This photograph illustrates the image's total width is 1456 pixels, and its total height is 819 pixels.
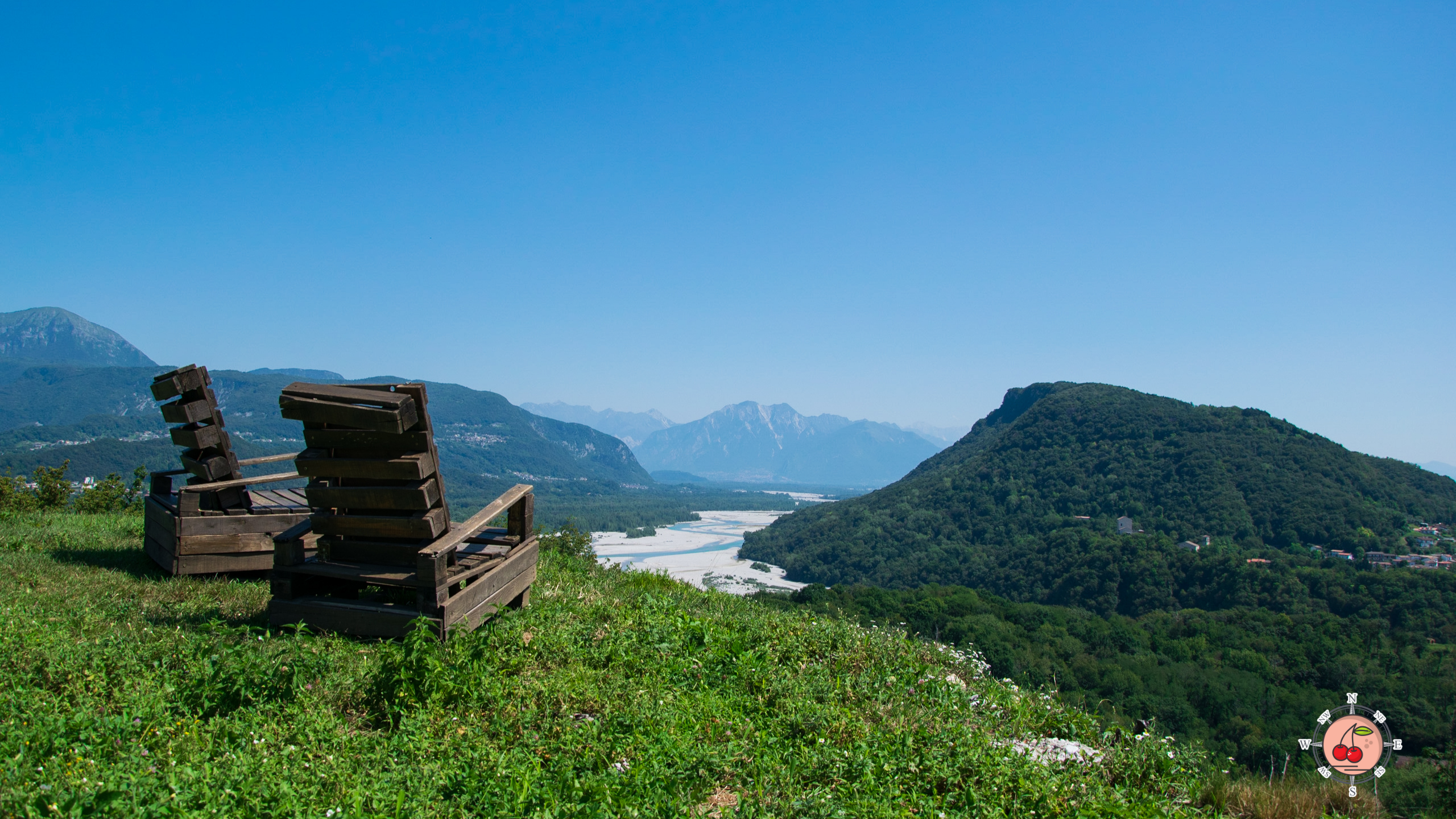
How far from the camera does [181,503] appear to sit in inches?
266

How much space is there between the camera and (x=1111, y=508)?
101812mm

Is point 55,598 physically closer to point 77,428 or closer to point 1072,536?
point 1072,536

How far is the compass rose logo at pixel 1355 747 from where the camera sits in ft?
14.8

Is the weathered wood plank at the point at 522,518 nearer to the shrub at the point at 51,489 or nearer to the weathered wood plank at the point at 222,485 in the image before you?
the weathered wood plank at the point at 222,485

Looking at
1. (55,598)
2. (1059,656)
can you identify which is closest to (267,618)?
(55,598)

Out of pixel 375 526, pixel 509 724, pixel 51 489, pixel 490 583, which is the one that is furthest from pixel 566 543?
pixel 51 489

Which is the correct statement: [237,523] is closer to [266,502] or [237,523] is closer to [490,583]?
[266,502]

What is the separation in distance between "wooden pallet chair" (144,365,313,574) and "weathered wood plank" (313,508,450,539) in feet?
5.92

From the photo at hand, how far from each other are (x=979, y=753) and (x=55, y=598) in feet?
23.8

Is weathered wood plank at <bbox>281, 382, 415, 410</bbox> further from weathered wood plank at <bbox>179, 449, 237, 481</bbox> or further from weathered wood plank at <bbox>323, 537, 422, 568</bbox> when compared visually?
weathered wood plank at <bbox>179, 449, 237, 481</bbox>

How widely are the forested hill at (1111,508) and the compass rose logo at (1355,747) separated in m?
69.4

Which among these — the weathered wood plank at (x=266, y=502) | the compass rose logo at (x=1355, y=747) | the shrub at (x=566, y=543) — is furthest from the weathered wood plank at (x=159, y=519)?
the compass rose logo at (x=1355, y=747)

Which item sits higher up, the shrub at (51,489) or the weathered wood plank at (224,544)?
Answer: the weathered wood plank at (224,544)

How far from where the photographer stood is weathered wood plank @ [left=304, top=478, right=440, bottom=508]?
5.22 meters
